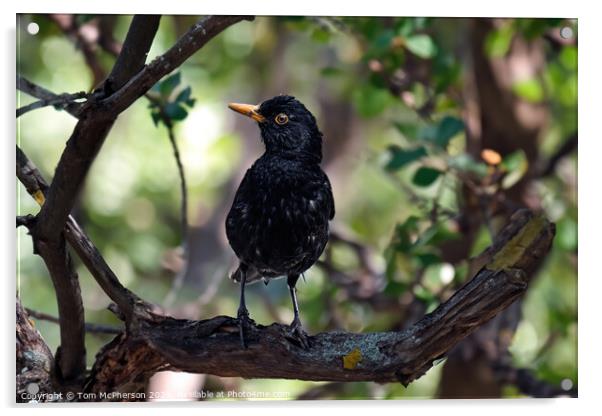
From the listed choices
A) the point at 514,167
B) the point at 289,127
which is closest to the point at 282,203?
the point at 289,127

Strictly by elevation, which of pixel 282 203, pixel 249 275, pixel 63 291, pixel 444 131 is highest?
pixel 444 131

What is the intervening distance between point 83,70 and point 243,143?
1054 mm

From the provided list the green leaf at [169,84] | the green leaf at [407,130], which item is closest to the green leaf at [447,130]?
the green leaf at [407,130]

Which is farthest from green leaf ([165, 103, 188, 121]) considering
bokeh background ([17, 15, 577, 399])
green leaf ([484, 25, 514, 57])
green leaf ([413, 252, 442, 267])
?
green leaf ([484, 25, 514, 57])

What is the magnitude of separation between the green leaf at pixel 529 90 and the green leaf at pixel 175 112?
1.86 m

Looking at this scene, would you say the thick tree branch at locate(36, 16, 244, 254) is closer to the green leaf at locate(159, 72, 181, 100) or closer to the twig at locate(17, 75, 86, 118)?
the twig at locate(17, 75, 86, 118)

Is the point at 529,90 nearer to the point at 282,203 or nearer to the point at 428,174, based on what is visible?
the point at 428,174

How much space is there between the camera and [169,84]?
128 inches

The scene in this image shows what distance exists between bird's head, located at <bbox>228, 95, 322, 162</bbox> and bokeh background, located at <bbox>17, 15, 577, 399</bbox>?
0.34m

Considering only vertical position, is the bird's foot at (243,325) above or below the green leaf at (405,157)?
below

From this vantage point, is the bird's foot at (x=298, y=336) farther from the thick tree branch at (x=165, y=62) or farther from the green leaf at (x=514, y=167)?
the green leaf at (x=514, y=167)

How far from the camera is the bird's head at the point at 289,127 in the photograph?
3.13 m

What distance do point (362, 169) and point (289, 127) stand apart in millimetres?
1363

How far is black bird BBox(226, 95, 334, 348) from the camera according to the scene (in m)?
2.97
